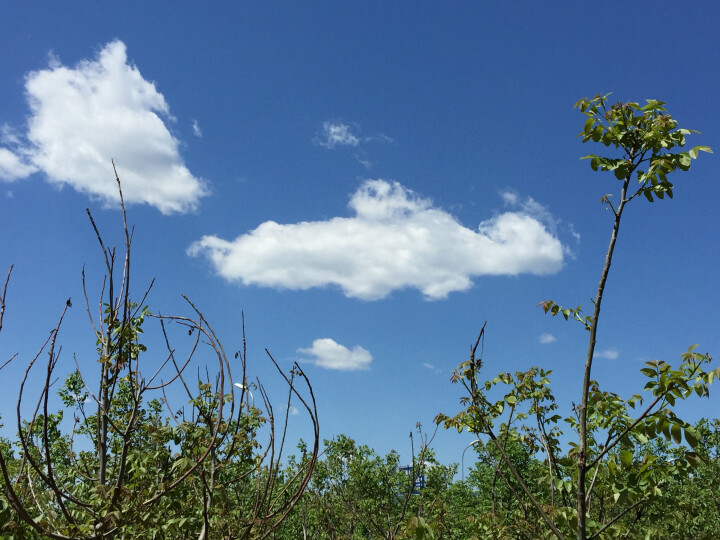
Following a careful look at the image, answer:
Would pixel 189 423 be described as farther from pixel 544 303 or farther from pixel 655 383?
pixel 655 383

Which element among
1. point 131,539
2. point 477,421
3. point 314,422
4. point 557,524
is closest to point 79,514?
point 131,539

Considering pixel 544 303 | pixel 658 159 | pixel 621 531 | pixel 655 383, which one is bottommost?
pixel 621 531

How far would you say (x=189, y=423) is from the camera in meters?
5.01

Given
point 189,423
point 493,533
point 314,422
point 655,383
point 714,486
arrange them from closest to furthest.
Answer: point 314,422 → point 655,383 → point 189,423 → point 493,533 → point 714,486

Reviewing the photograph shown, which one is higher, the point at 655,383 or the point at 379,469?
the point at 379,469

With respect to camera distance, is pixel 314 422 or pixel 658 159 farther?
pixel 658 159

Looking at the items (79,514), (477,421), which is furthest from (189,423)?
(477,421)

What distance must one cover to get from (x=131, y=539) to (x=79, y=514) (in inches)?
32.3

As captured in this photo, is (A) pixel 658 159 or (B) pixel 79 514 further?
(B) pixel 79 514

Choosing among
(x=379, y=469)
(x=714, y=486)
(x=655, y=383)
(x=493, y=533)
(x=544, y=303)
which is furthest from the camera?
(x=714, y=486)

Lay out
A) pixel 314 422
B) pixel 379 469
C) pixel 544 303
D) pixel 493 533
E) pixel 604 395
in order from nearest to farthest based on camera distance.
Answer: pixel 314 422, pixel 544 303, pixel 604 395, pixel 493 533, pixel 379 469

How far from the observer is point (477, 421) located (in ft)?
15.8

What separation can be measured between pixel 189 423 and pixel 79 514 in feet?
3.62

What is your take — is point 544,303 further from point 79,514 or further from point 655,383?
point 79,514
